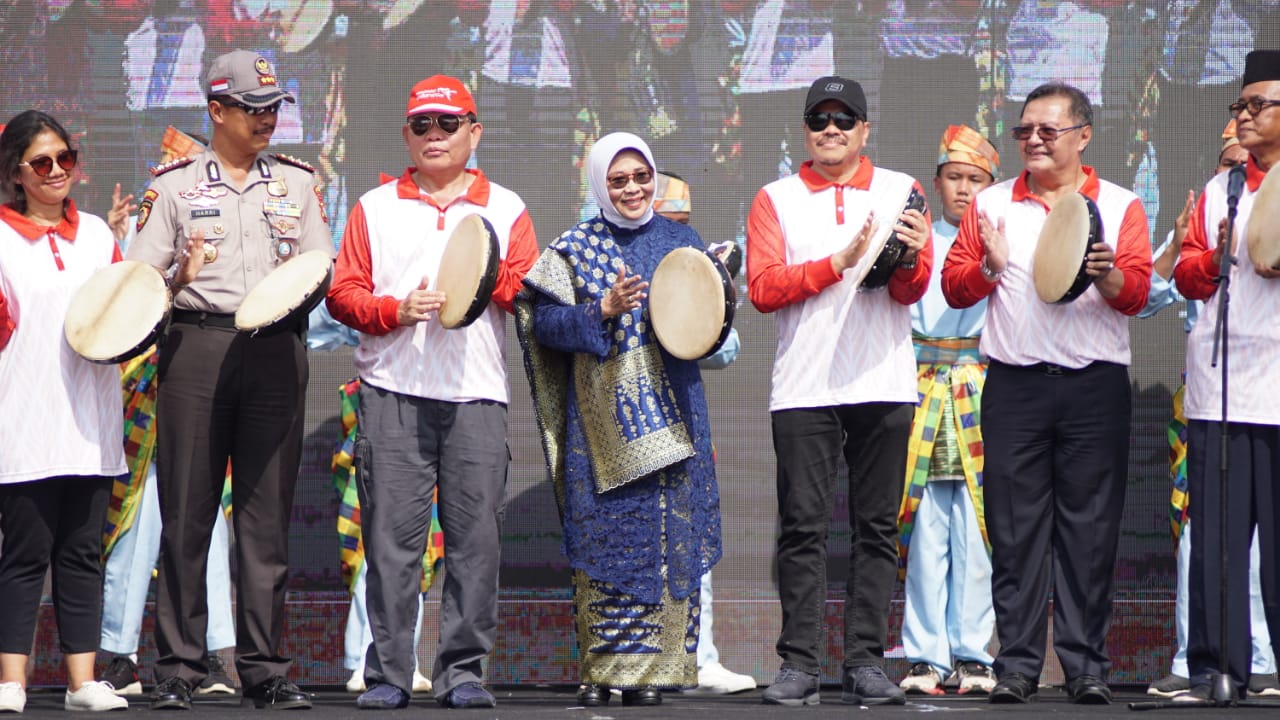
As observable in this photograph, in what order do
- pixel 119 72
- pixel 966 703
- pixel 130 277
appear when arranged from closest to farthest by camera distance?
1. pixel 130 277
2. pixel 966 703
3. pixel 119 72

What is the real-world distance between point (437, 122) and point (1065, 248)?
6.63 feet

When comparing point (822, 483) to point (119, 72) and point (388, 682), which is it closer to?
point (388, 682)

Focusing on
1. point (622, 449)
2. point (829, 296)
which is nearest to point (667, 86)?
point (829, 296)

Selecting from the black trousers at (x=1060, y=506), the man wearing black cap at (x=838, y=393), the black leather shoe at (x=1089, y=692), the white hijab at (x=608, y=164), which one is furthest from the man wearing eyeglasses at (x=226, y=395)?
the black leather shoe at (x=1089, y=692)

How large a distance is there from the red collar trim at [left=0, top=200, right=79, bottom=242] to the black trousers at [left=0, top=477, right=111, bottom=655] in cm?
77

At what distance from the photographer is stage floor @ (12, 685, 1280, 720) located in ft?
16.2

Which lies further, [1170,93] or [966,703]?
[1170,93]

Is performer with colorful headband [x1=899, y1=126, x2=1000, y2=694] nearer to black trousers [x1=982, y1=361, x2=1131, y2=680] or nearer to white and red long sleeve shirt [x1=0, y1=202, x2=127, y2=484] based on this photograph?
black trousers [x1=982, y1=361, x2=1131, y2=680]

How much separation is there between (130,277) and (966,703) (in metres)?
2.95

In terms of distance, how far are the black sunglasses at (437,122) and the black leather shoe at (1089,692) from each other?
105 inches

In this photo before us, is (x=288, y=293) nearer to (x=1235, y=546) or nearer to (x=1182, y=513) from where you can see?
(x=1235, y=546)

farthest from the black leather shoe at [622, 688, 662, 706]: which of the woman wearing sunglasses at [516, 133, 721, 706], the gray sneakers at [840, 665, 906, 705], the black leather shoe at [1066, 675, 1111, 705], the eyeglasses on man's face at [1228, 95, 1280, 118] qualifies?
the eyeglasses on man's face at [1228, 95, 1280, 118]

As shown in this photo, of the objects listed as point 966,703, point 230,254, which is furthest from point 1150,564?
point 230,254

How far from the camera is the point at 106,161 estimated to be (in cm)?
679
